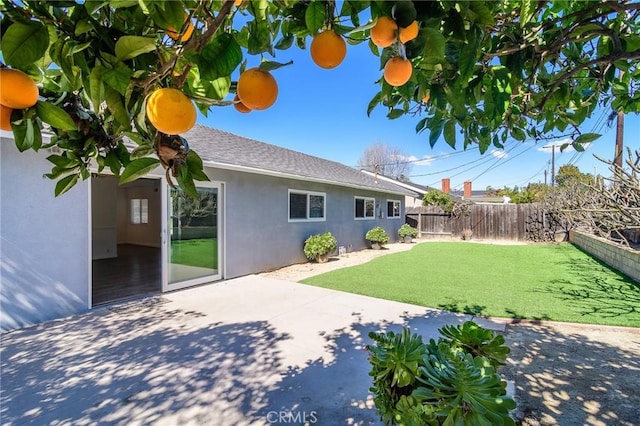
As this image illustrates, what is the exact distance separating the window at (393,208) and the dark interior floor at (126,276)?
12.1 metres

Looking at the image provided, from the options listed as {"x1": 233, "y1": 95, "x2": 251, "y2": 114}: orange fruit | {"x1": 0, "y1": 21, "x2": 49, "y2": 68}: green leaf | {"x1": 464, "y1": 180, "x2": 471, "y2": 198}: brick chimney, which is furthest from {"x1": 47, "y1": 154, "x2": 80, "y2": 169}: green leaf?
{"x1": 464, "y1": 180, "x2": 471, "y2": 198}: brick chimney

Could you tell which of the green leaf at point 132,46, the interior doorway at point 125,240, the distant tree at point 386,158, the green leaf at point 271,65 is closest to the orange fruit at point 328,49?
the green leaf at point 271,65

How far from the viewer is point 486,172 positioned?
32594 millimetres

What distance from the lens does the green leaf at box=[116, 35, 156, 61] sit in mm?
768

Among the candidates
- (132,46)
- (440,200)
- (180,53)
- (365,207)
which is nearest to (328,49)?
(180,53)

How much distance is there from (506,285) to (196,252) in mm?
7399

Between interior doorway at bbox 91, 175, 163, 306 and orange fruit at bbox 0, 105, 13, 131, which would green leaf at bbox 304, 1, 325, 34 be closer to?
orange fruit at bbox 0, 105, 13, 131

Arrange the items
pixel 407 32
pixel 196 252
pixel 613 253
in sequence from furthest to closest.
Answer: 1. pixel 613 253
2. pixel 196 252
3. pixel 407 32

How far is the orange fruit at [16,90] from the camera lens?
740 mm

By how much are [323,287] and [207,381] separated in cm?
422

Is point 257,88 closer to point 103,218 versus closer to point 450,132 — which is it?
point 450,132

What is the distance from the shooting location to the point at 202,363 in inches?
145

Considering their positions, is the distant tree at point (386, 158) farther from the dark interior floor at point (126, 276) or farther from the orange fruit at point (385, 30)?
the orange fruit at point (385, 30)

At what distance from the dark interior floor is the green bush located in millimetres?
6044
